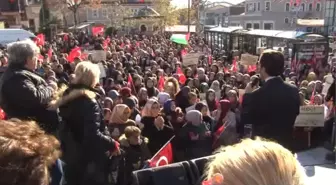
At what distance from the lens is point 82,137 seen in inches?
152

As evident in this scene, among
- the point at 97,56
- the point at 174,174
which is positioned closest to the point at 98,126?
the point at 174,174

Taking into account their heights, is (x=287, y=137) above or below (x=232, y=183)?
below

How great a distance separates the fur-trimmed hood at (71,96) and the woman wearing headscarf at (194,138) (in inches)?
81.7

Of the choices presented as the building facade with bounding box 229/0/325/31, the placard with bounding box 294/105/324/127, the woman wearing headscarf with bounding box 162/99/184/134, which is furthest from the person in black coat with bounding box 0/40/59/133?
the building facade with bounding box 229/0/325/31

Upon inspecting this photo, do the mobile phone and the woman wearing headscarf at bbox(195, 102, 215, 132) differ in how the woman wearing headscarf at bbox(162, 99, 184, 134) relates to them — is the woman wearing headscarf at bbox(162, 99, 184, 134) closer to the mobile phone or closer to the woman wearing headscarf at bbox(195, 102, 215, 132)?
the woman wearing headscarf at bbox(195, 102, 215, 132)

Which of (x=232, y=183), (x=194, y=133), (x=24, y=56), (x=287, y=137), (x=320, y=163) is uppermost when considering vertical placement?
(x=24, y=56)

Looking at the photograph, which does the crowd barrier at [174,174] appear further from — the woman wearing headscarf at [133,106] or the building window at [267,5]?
the building window at [267,5]

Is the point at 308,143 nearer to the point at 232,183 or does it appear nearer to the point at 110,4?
the point at 232,183

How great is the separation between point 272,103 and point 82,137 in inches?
68.0

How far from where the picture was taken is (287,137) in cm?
389

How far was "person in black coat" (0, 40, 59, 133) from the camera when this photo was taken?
345cm

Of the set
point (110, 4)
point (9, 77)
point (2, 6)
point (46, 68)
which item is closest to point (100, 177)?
point (9, 77)

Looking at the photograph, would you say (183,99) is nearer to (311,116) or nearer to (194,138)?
(194,138)

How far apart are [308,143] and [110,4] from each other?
5733 centimetres
